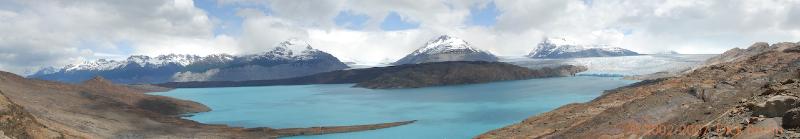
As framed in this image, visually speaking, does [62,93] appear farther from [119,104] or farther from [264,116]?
[264,116]

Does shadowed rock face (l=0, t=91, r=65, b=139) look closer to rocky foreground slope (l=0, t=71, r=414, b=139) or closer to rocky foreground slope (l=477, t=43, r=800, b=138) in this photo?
rocky foreground slope (l=0, t=71, r=414, b=139)

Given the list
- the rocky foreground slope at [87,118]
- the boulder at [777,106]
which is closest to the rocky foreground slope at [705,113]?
the boulder at [777,106]

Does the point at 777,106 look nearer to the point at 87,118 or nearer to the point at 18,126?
the point at 18,126

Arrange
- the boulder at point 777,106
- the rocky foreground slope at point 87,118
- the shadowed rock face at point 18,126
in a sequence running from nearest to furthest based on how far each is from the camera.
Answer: the boulder at point 777,106
the shadowed rock face at point 18,126
the rocky foreground slope at point 87,118

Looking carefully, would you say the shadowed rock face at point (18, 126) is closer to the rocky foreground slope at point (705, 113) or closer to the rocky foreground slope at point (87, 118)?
the rocky foreground slope at point (87, 118)

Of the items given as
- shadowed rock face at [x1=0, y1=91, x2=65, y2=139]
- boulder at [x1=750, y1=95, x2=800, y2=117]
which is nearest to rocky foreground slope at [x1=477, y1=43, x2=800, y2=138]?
boulder at [x1=750, y1=95, x2=800, y2=117]
